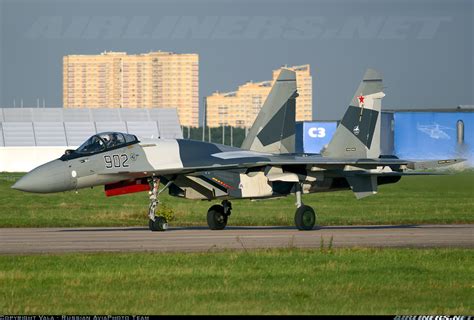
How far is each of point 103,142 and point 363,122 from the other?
26.7 ft

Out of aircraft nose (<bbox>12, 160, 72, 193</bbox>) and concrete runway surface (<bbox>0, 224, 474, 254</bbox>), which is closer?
concrete runway surface (<bbox>0, 224, 474, 254</bbox>)

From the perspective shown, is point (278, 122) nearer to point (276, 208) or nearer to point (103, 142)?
point (103, 142)

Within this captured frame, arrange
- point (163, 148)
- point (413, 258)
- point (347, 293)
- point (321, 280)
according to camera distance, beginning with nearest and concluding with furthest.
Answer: point (347, 293), point (321, 280), point (413, 258), point (163, 148)

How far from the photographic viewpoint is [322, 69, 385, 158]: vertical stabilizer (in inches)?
1204

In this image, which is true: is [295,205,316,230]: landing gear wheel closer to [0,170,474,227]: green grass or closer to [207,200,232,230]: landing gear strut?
[207,200,232,230]: landing gear strut

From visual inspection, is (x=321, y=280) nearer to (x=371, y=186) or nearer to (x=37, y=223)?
(x=371, y=186)

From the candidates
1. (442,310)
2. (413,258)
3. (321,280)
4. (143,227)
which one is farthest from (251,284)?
(143,227)

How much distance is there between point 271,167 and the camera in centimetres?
2759

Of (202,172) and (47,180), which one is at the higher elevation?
(202,172)

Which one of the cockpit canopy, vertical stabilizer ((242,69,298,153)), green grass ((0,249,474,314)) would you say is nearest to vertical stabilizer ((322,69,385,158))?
vertical stabilizer ((242,69,298,153))

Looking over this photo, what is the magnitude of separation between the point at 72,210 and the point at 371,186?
1419 cm

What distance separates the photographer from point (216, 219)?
28438 millimetres

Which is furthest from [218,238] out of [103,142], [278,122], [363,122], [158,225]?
[278,122]

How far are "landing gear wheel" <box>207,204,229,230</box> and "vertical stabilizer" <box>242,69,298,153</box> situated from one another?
3.83 metres
